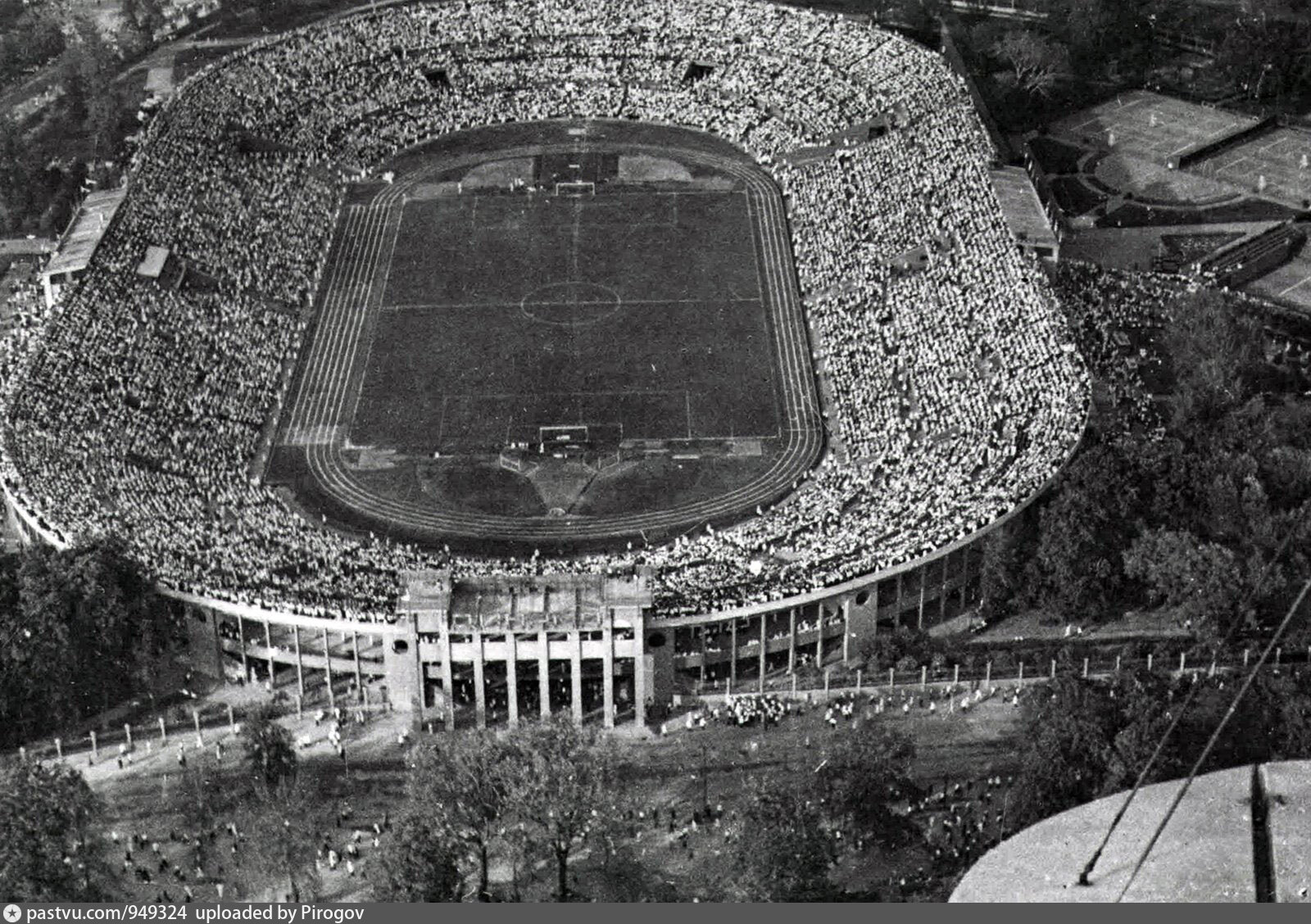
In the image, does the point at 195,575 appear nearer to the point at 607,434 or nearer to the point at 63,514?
the point at 63,514

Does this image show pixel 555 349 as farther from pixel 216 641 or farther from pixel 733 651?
pixel 216 641

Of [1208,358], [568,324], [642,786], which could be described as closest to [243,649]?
[642,786]

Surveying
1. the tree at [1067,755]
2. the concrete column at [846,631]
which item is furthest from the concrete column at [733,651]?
the tree at [1067,755]

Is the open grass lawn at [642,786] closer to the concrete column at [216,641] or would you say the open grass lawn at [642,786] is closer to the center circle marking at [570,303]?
the concrete column at [216,641]

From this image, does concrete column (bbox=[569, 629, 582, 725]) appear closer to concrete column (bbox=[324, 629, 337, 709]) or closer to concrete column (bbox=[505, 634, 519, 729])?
concrete column (bbox=[505, 634, 519, 729])

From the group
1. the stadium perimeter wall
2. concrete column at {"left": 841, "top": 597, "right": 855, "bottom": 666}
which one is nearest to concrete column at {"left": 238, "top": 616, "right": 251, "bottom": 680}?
the stadium perimeter wall

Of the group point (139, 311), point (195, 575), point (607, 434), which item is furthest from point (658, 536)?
point (139, 311)
